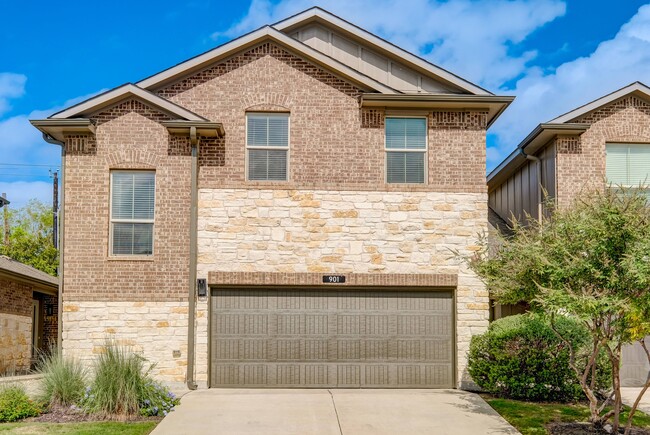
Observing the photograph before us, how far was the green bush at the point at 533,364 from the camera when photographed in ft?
43.9

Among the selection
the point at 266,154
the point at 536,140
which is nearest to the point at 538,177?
the point at 536,140

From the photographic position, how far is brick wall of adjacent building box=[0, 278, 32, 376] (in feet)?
61.7

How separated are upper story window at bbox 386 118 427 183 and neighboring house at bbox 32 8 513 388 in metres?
0.03

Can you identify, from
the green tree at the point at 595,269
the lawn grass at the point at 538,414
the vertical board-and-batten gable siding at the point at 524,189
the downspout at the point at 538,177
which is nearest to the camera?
the green tree at the point at 595,269

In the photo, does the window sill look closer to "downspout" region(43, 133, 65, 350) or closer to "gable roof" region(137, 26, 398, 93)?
"downspout" region(43, 133, 65, 350)

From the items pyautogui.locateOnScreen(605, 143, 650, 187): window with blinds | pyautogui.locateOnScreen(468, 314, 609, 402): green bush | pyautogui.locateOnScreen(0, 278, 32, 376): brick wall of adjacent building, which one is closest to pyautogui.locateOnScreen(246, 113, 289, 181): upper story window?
pyautogui.locateOnScreen(468, 314, 609, 402): green bush

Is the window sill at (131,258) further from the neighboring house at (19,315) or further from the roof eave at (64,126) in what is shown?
the neighboring house at (19,315)

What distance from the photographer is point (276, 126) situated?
50.1 feet

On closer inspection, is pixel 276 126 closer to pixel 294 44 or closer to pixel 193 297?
pixel 294 44

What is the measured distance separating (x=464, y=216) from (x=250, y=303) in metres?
4.88

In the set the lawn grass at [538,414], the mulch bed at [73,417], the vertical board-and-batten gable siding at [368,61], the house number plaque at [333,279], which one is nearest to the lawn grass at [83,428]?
the mulch bed at [73,417]

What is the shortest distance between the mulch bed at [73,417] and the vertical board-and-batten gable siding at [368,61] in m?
9.58

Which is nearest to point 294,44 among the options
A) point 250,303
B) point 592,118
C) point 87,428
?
point 250,303

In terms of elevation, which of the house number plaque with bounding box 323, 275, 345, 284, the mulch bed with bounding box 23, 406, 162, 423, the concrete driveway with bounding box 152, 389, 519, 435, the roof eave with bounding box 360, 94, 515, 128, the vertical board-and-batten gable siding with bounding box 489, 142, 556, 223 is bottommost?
the concrete driveway with bounding box 152, 389, 519, 435
